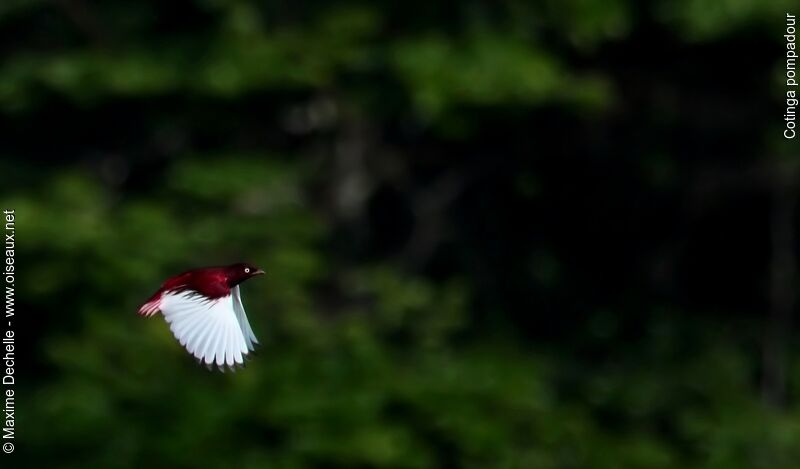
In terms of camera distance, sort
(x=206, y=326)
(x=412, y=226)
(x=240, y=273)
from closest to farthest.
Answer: (x=240, y=273), (x=206, y=326), (x=412, y=226)

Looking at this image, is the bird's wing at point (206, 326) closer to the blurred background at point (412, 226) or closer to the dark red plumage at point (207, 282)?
the dark red plumage at point (207, 282)

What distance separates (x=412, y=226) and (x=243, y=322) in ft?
17.9

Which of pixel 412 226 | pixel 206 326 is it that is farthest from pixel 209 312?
pixel 412 226

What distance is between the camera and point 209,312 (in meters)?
1.47

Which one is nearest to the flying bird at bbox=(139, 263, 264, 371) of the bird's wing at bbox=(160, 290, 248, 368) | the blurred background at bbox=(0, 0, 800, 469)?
the bird's wing at bbox=(160, 290, 248, 368)

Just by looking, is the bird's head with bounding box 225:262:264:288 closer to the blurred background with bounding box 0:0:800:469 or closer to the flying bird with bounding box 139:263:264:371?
the flying bird with bounding box 139:263:264:371

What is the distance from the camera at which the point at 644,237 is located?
7215 millimetres

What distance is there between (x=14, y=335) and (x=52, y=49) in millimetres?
1046

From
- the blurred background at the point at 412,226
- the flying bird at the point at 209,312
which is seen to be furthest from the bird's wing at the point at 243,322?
the blurred background at the point at 412,226

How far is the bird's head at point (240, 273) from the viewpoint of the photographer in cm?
136

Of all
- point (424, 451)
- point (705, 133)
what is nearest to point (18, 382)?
point (424, 451)

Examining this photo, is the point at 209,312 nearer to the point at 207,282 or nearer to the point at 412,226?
the point at 207,282

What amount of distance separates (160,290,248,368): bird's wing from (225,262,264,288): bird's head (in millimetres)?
21

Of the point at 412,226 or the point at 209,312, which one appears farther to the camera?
the point at 412,226
